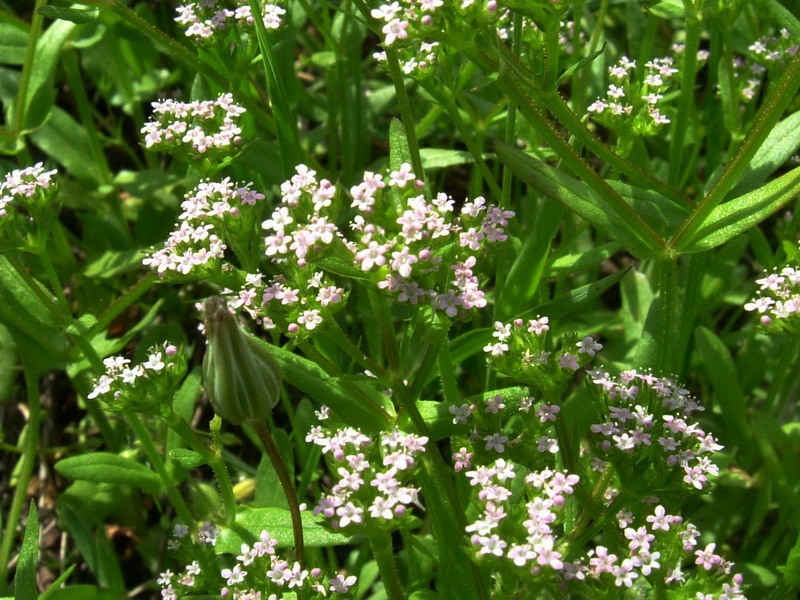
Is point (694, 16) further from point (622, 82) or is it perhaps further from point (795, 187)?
point (795, 187)

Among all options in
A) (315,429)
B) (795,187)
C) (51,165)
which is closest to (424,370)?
(315,429)

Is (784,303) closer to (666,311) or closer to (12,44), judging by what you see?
(666,311)

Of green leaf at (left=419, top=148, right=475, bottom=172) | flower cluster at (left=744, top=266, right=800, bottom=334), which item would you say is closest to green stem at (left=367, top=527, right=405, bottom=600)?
flower cluster at (left=744, top=266, right=800, bottom=334)

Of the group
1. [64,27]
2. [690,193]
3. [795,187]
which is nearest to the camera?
[795,187]

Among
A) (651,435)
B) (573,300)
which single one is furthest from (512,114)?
(651,435)

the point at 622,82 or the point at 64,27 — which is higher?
the point at 64,27

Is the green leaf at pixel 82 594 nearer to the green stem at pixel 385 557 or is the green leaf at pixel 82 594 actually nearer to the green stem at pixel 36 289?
the green stem at pixel 36 289

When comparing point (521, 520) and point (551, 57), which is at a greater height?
point (551, 57)
